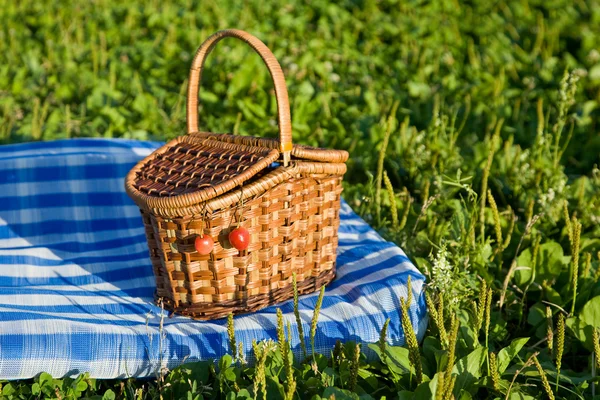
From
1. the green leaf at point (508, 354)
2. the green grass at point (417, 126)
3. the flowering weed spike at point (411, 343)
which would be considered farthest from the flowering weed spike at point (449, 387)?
the green leaf at point (508, 354)

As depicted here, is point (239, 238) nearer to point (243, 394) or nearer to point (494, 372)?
point (243, 394)

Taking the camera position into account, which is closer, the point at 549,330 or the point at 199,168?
the point at 549,330


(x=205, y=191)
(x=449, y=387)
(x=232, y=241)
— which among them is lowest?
(x=449, y=387)

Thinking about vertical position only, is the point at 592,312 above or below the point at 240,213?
below

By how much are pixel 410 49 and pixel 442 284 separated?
12.3 feet

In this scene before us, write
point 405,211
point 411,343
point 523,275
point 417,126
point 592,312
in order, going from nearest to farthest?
point 411,343
point 592,312
point 523,275
point 405,211
point 417,126

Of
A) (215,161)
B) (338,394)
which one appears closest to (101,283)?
(215,161)

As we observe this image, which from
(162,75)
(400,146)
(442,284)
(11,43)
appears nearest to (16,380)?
(442,284)

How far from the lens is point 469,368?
198cm

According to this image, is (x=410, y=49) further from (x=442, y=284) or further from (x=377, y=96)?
(x=442, y=284)

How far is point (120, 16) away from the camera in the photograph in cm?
608

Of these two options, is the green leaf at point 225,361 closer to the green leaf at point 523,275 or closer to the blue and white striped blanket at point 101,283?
the blue and white striped blanket at point 101,283

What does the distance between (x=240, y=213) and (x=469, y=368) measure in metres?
0.81

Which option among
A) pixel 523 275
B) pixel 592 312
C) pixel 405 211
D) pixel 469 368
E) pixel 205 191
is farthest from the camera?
pixel 405 211
